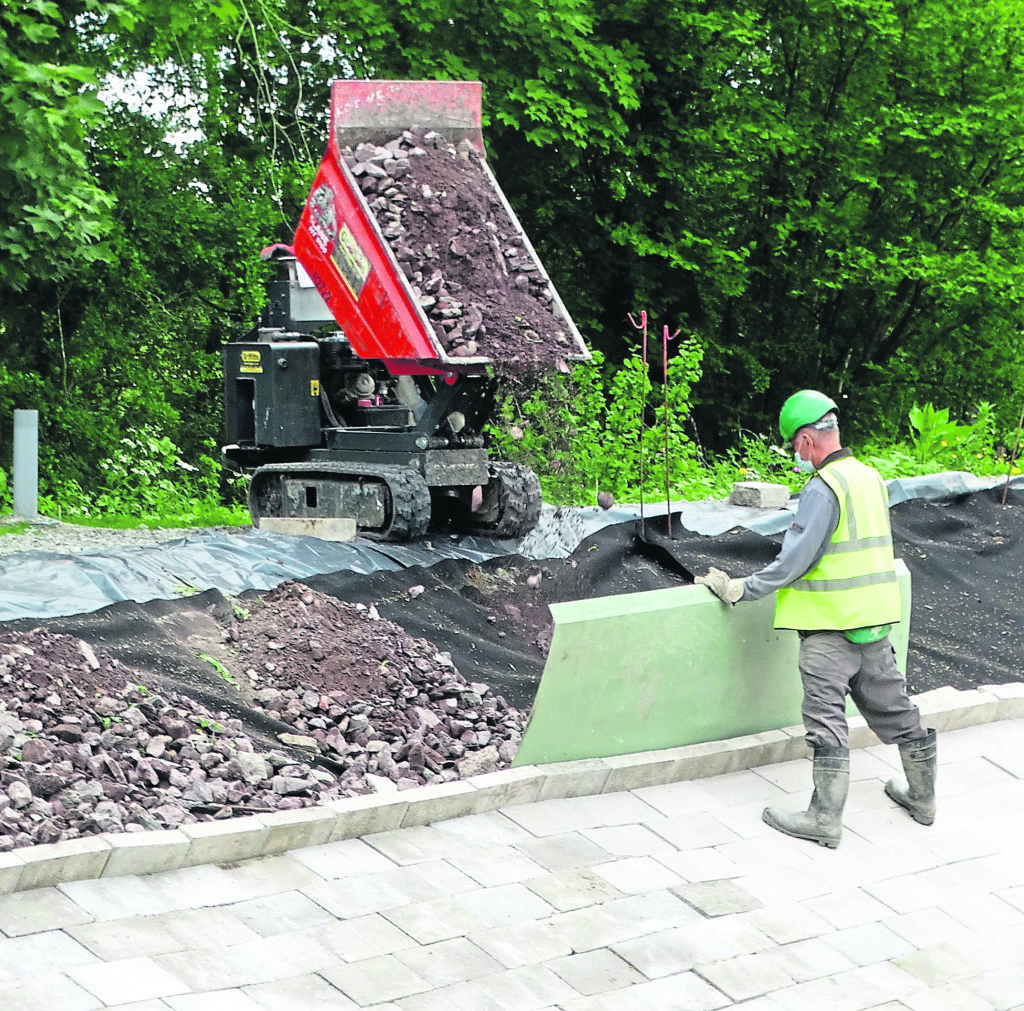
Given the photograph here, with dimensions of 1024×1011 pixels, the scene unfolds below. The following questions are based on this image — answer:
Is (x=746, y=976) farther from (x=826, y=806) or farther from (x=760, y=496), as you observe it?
(x=760, y=496)

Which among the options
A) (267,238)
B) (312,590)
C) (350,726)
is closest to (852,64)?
(267,238)

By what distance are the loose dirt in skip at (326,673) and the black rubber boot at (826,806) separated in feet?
4.04

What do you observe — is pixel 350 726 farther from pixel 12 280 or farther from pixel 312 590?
pixel 12 280

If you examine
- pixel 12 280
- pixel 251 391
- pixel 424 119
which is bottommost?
pixel 251 391

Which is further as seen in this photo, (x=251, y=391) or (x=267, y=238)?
(x=267, y=238)

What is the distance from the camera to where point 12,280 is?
1032 cm

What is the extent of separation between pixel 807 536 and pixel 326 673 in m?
2.61

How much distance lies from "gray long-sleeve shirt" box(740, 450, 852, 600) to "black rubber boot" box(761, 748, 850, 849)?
2.21 ft

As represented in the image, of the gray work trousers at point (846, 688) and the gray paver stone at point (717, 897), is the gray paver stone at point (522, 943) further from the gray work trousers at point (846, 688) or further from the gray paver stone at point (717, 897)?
the gray work trousers at point (846, 688)

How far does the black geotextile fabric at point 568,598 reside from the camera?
21.6 ft

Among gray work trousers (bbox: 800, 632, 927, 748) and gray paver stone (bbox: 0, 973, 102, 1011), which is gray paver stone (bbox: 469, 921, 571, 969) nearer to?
gray paver stone (bbox: 0, 973, 102, 1011)

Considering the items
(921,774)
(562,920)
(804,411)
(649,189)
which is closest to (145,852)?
(562,920)

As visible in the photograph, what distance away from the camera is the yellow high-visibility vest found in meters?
5.22

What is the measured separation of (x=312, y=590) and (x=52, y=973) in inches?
162
